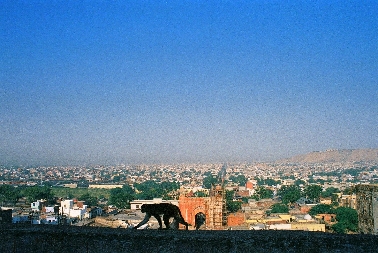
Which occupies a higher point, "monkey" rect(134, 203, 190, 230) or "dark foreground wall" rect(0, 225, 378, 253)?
"monkey" rect(134, 203, 190, 230)

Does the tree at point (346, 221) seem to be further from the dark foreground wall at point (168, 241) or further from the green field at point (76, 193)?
the green field at point (76, 193)

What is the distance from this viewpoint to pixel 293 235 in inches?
219

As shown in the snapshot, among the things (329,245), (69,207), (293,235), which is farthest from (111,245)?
(69,207)

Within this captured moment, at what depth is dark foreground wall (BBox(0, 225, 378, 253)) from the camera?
17.7 ft

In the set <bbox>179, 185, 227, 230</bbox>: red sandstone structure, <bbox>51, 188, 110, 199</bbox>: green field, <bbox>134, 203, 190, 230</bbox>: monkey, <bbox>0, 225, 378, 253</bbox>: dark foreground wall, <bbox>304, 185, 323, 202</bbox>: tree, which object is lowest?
<bbox>51, 188, 110, 199</bbox>: green field

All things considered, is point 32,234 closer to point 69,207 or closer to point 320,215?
point 69,207

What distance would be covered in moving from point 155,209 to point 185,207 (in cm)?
1662

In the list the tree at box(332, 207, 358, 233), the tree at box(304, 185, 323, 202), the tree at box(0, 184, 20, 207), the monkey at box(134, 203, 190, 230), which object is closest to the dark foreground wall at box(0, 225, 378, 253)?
the monkey at box(134, 203, 190, 230)

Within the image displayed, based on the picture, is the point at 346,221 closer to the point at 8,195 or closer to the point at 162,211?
the point at 162,211

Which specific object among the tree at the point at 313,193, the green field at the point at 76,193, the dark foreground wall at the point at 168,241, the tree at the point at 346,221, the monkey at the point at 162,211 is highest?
the monkey at the point at 162,211

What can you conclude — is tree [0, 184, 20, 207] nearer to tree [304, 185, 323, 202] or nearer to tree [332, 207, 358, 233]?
tree [332, 207, 358, 233]

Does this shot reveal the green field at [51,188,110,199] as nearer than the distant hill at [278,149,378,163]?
Yes

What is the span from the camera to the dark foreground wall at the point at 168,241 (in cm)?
539

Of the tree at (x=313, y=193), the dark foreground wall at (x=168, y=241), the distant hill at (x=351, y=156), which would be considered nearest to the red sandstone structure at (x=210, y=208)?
the dark foreground wall at (x=168, y=241)
